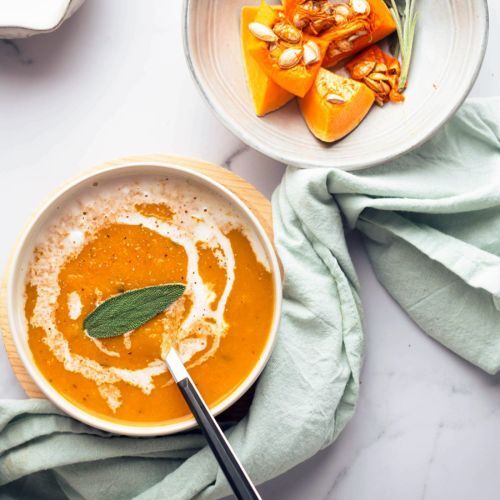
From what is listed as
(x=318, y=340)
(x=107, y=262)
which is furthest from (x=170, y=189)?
(x=318, y=340)

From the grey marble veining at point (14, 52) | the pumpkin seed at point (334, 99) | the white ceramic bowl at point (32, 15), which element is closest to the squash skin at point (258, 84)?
the pumpkin seed at point (334, 99)

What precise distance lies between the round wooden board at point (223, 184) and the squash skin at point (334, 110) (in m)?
0.20

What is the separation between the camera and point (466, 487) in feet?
5.91

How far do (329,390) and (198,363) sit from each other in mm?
→ 291

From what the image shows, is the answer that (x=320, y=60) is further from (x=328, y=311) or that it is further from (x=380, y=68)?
(x=328, y=311)

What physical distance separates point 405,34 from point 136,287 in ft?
2.72

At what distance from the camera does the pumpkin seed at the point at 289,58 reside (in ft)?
5.41

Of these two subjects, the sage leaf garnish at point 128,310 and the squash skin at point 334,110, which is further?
the squash skin at point 334,110

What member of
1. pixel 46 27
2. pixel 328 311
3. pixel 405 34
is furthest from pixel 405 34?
pixel 46 27

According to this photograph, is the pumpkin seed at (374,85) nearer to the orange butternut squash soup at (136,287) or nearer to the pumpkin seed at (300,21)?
the pumpkin seed at (300,21)

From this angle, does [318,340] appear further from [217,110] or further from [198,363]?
[217,110]

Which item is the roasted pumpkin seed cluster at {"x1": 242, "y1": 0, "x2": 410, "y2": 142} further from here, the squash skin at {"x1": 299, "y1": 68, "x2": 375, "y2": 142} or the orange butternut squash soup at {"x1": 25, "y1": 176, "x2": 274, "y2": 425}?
the orange butternut squash soup at {"x1": 25, "y1": 176, "x2": 274, "y2": 425}

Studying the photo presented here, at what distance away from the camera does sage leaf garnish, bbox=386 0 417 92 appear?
1.73m

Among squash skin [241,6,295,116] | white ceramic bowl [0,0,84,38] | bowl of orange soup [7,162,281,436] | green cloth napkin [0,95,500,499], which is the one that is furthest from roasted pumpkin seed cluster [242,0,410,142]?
white ceramic bowl [0,0,84,38]
